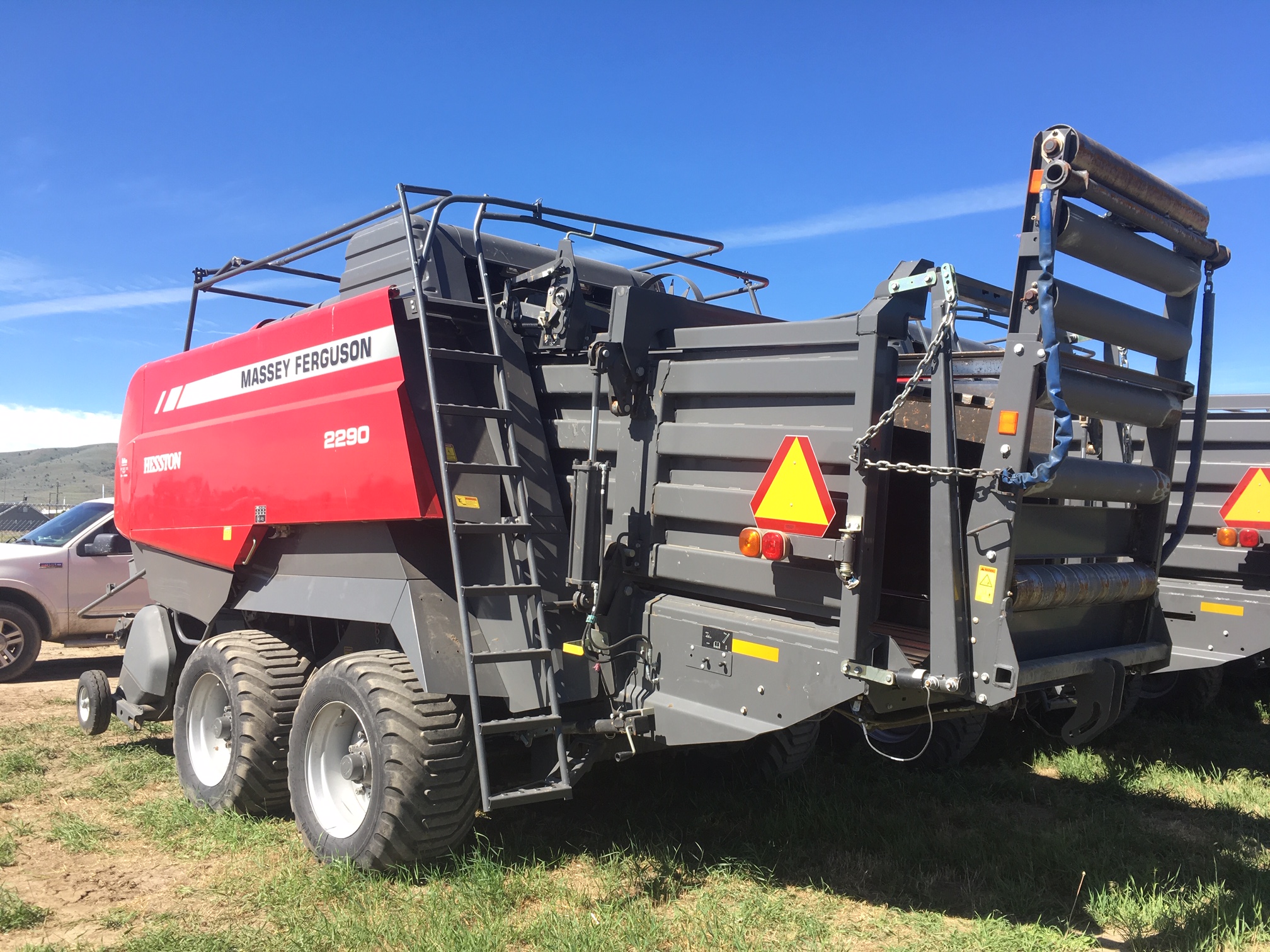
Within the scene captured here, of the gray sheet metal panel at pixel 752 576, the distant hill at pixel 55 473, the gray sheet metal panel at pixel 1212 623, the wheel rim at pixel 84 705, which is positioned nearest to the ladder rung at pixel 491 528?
the gray sheet metal panel at pixel 752 576

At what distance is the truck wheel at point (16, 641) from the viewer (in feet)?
31.0

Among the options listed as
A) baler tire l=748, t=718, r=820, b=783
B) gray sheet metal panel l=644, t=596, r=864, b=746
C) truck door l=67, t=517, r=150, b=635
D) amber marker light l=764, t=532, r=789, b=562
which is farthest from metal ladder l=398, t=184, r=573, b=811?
truck door l=67, t=517, r=150, b=635

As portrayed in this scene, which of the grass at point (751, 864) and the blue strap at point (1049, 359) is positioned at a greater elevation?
the blue strap at point (1049, 359)

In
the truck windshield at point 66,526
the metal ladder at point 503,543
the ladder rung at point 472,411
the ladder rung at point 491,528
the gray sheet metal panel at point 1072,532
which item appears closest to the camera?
the gray sheet metal panel at point 1072,532

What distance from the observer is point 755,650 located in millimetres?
3836

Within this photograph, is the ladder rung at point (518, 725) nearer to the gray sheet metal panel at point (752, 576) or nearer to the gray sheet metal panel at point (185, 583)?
the gray sheet metal panel at point (752, 576)

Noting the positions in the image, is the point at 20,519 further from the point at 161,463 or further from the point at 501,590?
the point at 501,590

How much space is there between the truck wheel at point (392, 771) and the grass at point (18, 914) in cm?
108

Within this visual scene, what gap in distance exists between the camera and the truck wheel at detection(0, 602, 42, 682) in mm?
9445

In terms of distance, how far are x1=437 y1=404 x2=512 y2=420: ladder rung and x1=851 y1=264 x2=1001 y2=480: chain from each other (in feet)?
5.69

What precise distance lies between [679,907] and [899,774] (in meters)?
2.51

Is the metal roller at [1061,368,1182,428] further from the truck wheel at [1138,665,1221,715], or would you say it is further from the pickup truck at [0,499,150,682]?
the pickup truck at [0,499,150,682]

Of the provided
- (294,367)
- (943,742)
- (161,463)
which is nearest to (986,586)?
(943,742)

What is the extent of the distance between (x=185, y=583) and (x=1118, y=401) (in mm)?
5400
